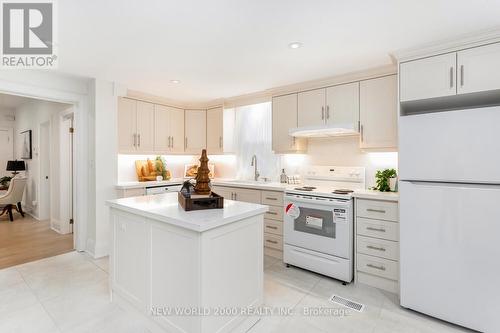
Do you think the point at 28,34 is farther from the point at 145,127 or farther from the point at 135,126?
the point at 145,127

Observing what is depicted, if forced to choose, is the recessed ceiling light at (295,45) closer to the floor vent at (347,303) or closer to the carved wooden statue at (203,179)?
the carved wooden statue at (203,179)

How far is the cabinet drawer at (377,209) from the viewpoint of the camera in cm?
253

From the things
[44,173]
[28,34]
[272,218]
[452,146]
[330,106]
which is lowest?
[272,218]

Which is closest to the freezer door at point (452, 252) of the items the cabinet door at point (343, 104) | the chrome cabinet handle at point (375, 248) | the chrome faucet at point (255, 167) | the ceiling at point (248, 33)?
the chrome cabinet handle at point (375, 248)

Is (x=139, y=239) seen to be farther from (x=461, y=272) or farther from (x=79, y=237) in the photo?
(x=461, y=272)

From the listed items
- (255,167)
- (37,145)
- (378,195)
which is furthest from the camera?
(37,145)

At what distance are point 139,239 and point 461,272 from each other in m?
2.56

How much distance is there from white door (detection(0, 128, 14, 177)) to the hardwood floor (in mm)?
1897

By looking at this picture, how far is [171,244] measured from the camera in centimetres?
178

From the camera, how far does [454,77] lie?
2189mm

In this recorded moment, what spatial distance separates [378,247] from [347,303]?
653 millimetres

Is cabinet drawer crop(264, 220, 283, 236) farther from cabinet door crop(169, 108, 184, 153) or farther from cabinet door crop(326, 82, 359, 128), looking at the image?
cabinet door crop(169, 108, 184, 153)

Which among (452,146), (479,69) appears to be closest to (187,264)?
(452,146)

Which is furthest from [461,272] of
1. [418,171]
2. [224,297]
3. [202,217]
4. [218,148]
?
[218,148]
